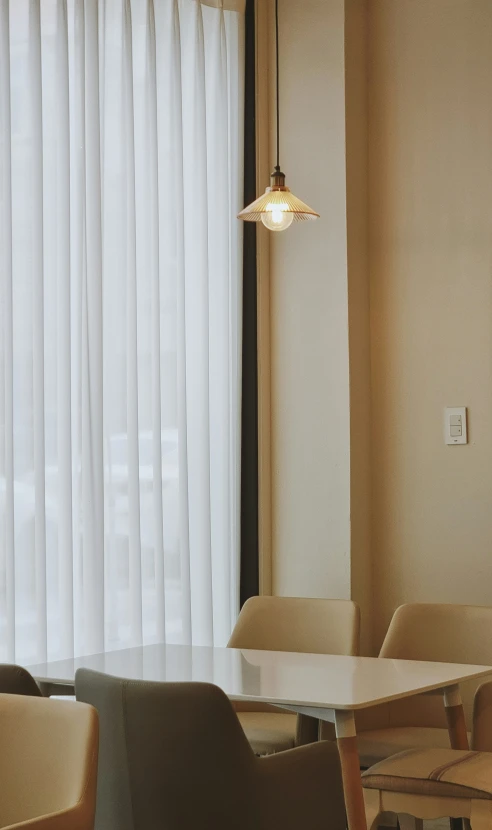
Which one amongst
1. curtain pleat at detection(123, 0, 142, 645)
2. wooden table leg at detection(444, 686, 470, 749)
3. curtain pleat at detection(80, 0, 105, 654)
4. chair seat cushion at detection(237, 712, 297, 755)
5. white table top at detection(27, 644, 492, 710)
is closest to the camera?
white table top at detection(27, 644, 492, 710)

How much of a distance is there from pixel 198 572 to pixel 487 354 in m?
1.39

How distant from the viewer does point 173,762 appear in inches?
88.4

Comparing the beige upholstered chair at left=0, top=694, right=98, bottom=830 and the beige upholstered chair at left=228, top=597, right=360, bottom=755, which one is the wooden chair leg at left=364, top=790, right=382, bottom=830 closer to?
the beige upholstered chair at left=228, top=597, right=360, bottom=755

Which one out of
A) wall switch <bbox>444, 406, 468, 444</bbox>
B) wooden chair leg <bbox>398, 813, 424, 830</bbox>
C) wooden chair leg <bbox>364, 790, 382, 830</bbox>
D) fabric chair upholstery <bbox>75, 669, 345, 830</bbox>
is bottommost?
wooden chair leg <bbox>398, 813, 424, 830</bbox>

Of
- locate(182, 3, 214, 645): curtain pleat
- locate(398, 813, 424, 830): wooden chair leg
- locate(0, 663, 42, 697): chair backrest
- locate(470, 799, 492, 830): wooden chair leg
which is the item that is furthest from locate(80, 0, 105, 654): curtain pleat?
locate(470, 799, 492, 830): wooden chair leg

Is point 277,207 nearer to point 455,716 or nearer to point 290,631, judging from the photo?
point 290,631

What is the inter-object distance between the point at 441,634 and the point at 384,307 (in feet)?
4.69

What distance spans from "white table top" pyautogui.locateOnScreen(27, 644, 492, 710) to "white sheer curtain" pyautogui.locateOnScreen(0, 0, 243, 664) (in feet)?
1.35

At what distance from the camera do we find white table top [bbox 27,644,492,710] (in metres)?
2.61

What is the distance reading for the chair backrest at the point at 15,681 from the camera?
2.62 metres

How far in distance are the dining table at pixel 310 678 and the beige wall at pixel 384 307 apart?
98 cm

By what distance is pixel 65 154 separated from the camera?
3.67 m

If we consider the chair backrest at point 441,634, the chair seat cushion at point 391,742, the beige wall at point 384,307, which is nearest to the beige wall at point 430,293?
the beige wall at point 384,307

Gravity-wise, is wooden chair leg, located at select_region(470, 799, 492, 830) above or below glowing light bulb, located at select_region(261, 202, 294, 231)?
below
